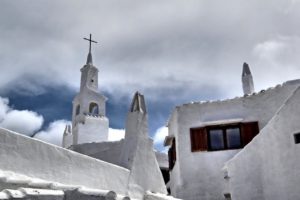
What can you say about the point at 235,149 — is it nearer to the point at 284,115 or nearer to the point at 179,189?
the point at 179,189

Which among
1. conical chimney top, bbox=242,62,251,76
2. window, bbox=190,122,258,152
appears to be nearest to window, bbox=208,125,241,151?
window, bbox=190,122,258,152

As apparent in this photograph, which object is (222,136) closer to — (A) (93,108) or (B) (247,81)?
(B) (247,81)

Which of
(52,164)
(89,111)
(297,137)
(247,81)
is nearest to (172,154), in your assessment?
(247,81)

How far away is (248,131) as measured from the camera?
58.4 ft

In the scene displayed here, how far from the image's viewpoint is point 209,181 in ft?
57.5

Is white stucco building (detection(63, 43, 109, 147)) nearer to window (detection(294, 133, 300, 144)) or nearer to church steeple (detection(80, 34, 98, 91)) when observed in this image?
church steeple (detection(80, 34, 98, 91))

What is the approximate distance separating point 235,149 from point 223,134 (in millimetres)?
998

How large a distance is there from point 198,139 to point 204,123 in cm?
88

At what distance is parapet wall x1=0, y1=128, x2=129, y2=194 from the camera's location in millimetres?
7906

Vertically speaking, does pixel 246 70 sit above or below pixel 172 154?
above

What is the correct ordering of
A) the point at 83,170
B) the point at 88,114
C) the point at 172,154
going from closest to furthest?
the point at 83,170 < the point at 172,154 < the point at 88,114

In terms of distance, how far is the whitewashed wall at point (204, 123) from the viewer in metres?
17.5

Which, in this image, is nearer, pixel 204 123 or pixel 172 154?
pixel 204 123

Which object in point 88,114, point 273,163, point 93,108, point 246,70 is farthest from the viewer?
point 93,108
